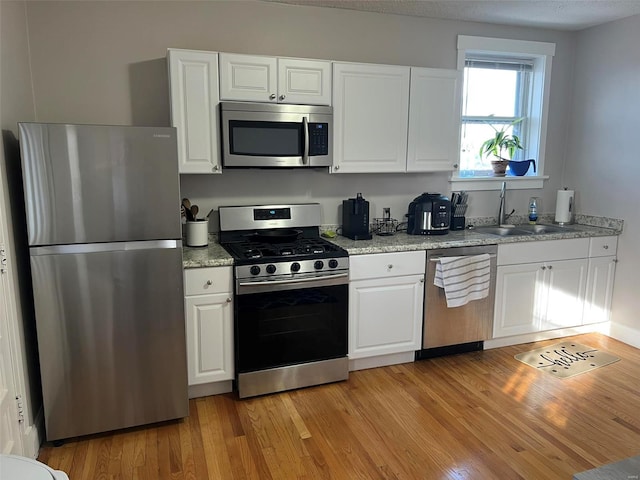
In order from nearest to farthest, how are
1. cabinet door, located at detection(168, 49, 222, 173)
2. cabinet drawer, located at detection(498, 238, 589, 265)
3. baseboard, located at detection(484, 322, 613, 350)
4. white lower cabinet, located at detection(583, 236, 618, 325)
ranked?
1. cabinet door, located at detection(168, 49, 222, 173)
2. cabinet drawer, located at detection(498, 238, 589, 265)
3. baseboard, located at detection(484, 322, 613, 350)
4. white lower cabinet, located at detection(583, 236, 618, 325)

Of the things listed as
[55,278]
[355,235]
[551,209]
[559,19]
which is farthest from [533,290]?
[55,278]

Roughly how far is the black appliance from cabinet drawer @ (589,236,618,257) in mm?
1202

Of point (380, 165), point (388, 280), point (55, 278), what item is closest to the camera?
point (55, 278)

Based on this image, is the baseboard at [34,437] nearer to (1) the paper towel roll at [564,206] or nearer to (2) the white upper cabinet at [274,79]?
(2) the white upper cabinet at [274,79]

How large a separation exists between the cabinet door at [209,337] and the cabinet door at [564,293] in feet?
7.86

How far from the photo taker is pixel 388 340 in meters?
3.23

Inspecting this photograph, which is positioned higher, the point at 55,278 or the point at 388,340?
the point at 55,278

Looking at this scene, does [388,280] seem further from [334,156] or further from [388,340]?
[334,156]

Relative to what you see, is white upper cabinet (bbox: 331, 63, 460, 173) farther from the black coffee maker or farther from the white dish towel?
the white dish towel

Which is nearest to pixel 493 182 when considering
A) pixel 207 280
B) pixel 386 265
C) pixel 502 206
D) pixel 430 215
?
pixel 502 206

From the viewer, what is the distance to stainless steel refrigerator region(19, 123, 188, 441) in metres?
2.19

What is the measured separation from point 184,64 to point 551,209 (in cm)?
334

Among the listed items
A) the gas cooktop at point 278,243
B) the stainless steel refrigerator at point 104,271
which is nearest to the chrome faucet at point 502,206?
the gas cooktop at point 278,243

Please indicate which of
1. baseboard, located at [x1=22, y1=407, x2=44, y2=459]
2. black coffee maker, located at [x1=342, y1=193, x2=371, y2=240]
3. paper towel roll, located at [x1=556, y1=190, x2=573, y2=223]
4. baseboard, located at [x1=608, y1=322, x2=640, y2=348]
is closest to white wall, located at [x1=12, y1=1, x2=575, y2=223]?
black coffee maker, located at [x1=342, y1=193, x2=371, y2=240]
